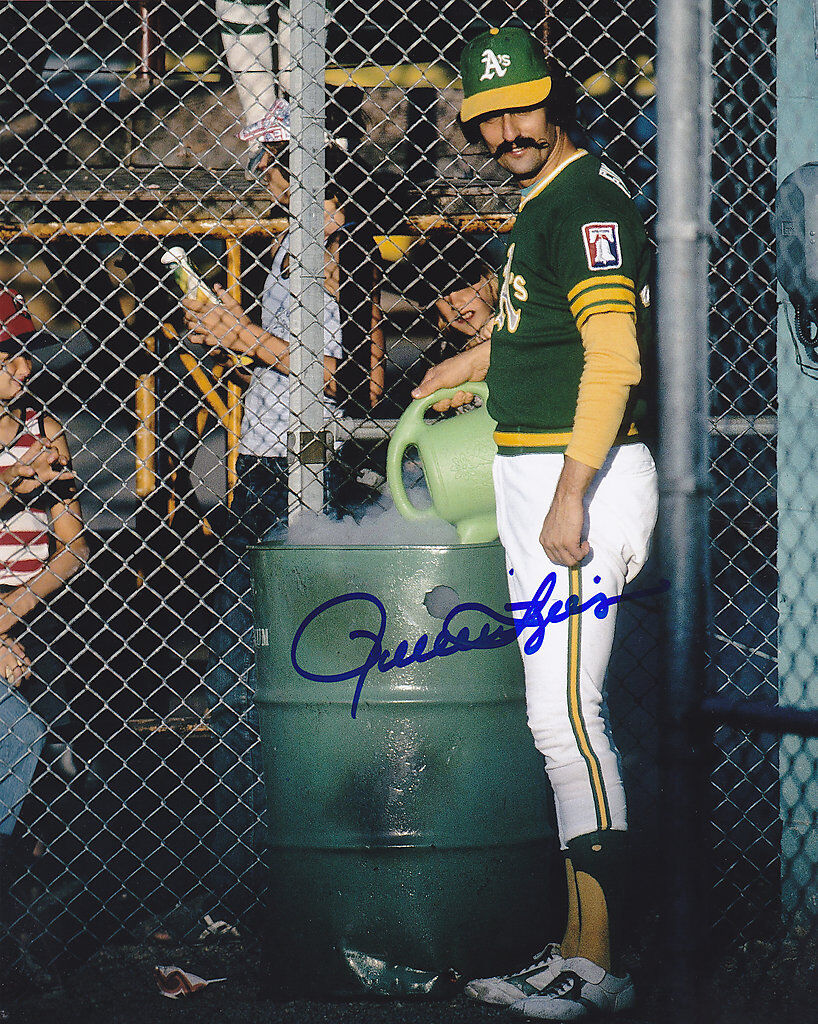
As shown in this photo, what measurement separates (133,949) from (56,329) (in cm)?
403

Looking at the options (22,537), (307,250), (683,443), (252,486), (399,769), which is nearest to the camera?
(683,443)

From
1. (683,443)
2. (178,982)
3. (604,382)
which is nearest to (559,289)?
(604,382)

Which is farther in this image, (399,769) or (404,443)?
(404,443)

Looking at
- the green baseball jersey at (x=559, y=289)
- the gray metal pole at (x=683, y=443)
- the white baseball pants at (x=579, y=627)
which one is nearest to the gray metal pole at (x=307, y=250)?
the green baseball jersey at (x=559, y=289)

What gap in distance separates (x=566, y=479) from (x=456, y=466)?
441mm

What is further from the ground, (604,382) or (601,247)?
(601,247)

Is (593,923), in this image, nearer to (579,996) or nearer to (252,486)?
(579,996)

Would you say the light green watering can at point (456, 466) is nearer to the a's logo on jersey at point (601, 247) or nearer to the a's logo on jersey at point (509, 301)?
the a's logo on jersey at point (509, 301)

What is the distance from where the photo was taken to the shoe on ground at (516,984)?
93.7 inches

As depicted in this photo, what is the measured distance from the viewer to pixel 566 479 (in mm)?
2184

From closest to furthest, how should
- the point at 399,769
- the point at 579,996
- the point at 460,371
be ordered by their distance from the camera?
the point at 579,996 < the point at 399,769 < the point at 460,371

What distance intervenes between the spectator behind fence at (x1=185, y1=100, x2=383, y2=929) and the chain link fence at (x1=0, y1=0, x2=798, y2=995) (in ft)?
0.04

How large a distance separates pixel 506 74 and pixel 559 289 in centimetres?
50
